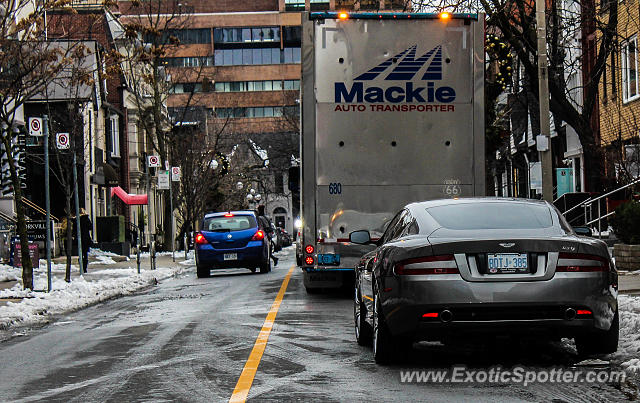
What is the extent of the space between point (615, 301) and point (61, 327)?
337 inches

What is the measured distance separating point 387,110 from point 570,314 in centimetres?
781

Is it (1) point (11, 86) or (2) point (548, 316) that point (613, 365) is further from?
(1) point (11, 86)

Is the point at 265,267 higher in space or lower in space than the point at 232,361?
lower

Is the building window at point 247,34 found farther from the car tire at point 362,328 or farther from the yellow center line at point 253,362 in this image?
the car tire at point 362,328

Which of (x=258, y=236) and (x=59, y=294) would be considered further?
(x=258, y=236)

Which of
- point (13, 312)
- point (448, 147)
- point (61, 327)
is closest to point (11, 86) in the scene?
point (13, 312)

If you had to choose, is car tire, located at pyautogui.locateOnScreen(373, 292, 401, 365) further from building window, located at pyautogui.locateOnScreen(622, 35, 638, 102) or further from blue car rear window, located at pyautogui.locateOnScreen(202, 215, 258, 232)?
building window, located at pyautogui.locateOnScreen(622, 35, 638, 102)

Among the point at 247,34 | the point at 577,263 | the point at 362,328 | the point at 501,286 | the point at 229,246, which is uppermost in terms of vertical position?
the point at 247,34

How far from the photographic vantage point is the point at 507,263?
8.66 metres

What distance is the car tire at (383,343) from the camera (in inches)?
367

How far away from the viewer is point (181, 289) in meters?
22.7

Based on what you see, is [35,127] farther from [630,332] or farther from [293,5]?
[293,5]

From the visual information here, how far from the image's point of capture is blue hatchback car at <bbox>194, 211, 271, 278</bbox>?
27.6 meters

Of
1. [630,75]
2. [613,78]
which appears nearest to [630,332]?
[630,75]
